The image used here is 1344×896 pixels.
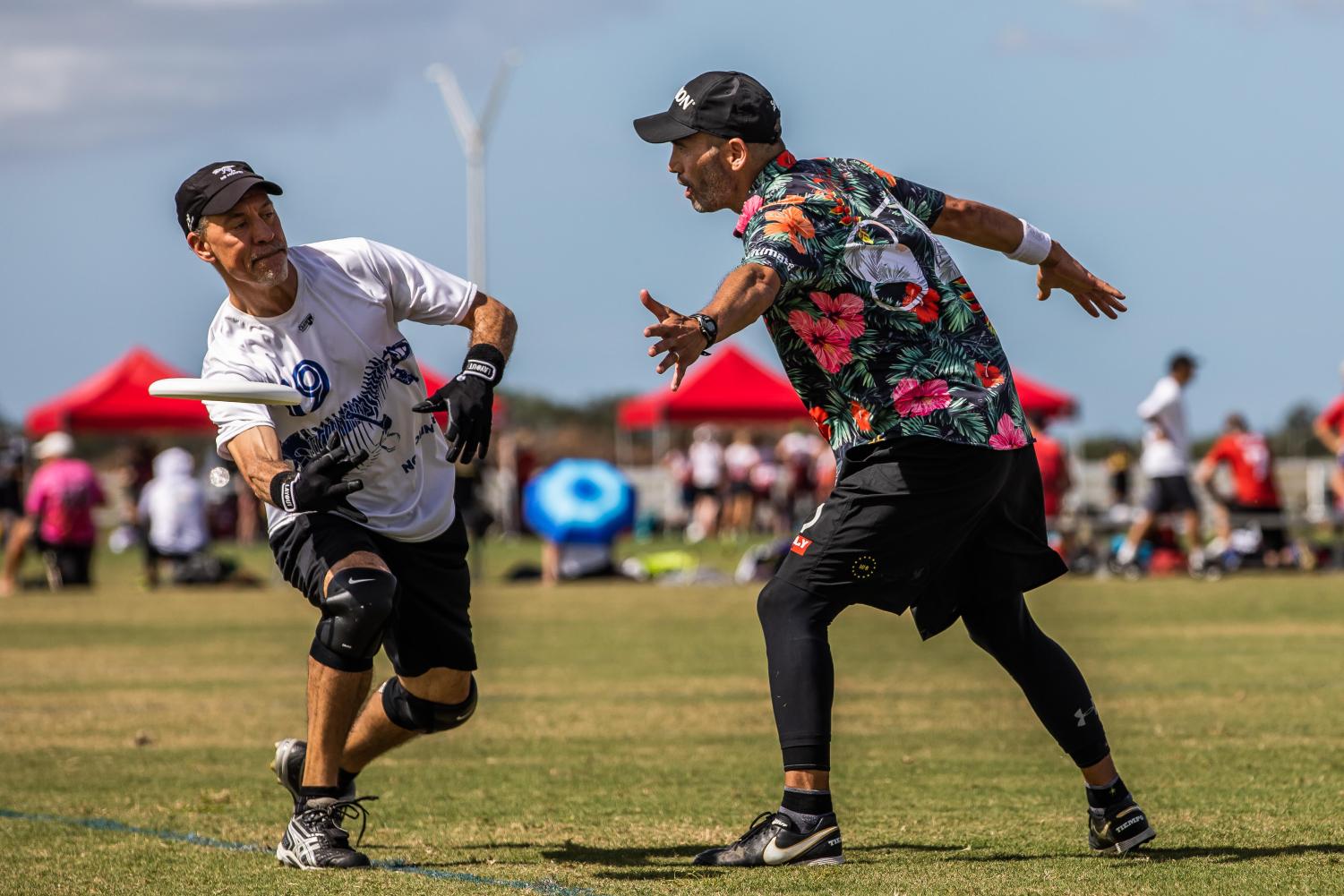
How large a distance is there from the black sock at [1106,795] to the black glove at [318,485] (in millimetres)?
2248

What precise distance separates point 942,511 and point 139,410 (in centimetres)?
2770

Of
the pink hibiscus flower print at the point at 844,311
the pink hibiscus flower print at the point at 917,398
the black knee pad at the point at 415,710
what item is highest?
the pink hibiscus flower print at the point at 844,311

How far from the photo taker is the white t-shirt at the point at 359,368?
18.4ft

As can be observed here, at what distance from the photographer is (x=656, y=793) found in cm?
695

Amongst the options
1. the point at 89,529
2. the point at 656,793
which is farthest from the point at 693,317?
the point at 89,529

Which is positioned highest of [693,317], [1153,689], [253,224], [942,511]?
[253,224]

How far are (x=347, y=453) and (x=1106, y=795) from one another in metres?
2.34

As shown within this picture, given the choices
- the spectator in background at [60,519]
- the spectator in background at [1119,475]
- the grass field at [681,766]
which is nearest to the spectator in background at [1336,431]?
the grass field at [681,766]

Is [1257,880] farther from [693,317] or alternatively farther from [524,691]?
[524,691]

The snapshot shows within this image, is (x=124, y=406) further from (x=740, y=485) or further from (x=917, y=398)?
(x=917, y=398)

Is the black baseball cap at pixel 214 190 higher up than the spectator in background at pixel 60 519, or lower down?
higher up

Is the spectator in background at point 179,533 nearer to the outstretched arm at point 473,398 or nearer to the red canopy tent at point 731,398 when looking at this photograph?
the red canopy tent at point 731,398

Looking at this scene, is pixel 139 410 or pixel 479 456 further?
pixel 139 410

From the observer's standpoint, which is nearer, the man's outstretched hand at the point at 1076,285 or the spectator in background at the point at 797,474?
the man's outstretched hand at the point at 1076,285
